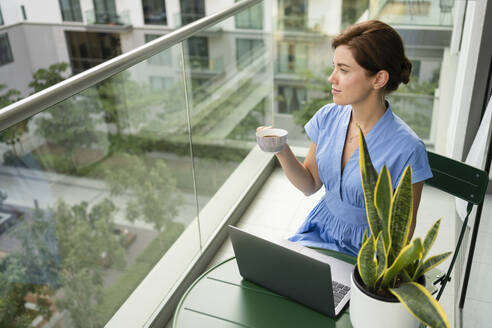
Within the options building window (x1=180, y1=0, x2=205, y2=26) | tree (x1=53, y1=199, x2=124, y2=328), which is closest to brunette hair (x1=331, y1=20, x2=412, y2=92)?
tree (x1=53, y1=199, x2=124, y2=328)

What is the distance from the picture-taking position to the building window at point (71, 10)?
16.9 metres

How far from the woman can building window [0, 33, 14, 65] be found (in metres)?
18.2

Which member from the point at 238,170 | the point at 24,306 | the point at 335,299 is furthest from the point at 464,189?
the point at 24,306

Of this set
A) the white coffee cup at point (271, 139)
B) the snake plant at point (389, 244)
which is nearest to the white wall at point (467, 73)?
the white coffee cup at point (271, 139)

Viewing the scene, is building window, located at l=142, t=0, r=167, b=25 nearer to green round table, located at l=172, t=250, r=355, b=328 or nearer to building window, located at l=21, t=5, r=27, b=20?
building window, located at l=21, t=5, r=27, b=20

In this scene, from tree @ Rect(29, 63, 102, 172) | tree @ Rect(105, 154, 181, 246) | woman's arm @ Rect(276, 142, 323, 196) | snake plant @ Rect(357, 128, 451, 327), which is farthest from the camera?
tree @ Rect(29, 63, 102, 172)

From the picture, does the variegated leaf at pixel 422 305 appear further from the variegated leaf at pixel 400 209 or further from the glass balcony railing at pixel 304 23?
the glass balcony railing at pixel 304 23

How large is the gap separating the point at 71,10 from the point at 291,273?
18061 millimetres

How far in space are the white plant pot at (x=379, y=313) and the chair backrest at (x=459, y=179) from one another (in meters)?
0.54

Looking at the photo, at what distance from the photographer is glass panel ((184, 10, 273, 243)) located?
2.72 meters

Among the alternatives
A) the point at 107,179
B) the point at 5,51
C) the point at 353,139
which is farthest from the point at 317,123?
the point at 5,51

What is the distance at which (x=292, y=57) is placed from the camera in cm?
822

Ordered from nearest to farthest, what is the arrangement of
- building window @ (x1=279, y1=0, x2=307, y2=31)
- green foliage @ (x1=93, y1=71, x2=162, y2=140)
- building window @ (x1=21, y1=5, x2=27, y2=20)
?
building window @ (x1=279, y1=0, x2=307, y2=31)
green foliage @ (x1=93, y1=71, x2=162, y2=140)
building window @ (x1=21, y1=5, x2=27, y2=20)

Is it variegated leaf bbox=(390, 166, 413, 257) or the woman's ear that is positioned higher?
the woman's ear
